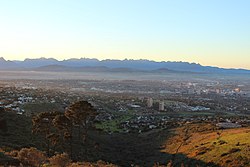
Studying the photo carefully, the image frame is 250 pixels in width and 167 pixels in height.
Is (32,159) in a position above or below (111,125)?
above

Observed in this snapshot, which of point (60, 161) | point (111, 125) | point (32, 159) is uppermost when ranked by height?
point (60, 161)

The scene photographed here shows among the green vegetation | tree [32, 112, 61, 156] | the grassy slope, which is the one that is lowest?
the green vegetation

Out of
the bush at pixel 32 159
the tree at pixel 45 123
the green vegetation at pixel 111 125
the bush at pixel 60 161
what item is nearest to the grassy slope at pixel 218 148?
the tree at pixel 45 123

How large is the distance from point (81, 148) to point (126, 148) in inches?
377

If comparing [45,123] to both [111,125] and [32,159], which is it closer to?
[32,159]

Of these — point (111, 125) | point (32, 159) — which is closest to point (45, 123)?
point (32, 159)

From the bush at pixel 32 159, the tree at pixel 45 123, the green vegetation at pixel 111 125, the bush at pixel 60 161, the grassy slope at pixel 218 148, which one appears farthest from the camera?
the green vegetation at pixel 111 125

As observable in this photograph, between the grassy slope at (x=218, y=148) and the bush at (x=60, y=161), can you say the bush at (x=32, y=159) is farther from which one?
the grassy slope at (x=218, y=148)

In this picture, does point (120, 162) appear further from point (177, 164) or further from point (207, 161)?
point (207, 161)

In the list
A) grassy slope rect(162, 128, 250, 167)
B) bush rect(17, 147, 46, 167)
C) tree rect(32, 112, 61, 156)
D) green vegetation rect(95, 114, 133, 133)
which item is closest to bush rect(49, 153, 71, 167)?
bush rect(17, 147, 46, 167)

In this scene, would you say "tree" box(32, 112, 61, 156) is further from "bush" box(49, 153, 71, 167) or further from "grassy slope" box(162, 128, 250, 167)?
"bush" box(49, 153, 71, 167)

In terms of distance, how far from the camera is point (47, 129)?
41500mm

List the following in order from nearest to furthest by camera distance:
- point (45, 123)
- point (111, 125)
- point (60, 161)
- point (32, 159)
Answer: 1. point (60, 161)
2. point (32, 159)
3. point (45, 123)
4. point (111, 125)

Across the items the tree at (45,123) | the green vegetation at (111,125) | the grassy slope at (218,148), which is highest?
the tree at (45,123)
